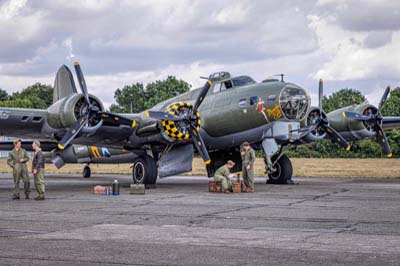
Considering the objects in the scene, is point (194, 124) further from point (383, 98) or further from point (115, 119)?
point (383, 98)

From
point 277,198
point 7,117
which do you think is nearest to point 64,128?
point 7,117

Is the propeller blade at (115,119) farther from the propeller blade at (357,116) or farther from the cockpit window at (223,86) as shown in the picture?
the propeller blade at (357,116)

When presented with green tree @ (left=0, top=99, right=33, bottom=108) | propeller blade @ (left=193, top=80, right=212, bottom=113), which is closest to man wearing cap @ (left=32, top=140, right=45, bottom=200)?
propeller blade @ (left=193, top=80, right=212, bottom=113)

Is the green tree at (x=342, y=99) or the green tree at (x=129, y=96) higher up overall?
the green tree at (x=129, y=96)

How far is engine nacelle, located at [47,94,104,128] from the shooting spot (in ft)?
82.6

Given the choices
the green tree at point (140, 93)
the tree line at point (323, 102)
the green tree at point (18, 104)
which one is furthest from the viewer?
the green tree at point (18, 104)

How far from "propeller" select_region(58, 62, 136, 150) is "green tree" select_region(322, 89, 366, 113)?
209 ft

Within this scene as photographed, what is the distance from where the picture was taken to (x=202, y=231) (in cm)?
1273

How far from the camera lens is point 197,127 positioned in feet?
86.4

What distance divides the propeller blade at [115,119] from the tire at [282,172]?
6711mm

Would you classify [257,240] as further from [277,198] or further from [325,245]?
[277,198]

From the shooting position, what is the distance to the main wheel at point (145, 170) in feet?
88.3

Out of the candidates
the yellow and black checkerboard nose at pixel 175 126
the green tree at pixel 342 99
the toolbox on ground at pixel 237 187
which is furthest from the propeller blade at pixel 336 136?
the green tree at pixel 342 99

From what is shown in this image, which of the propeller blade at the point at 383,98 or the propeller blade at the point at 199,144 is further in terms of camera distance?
the propeller blade at the point at 383,98
